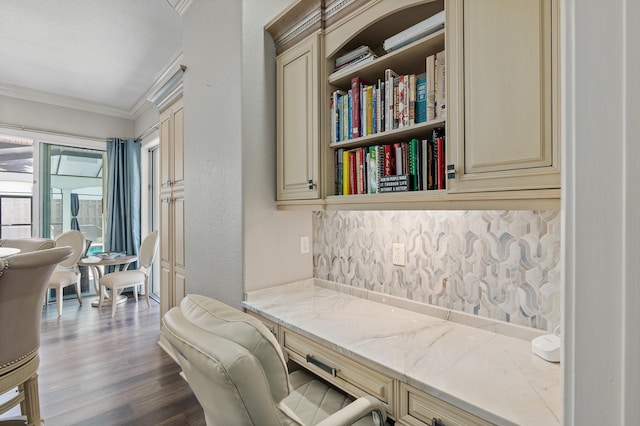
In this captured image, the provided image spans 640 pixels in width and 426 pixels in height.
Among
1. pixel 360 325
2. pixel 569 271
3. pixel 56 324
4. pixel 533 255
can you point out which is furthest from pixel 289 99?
pixel 56 324

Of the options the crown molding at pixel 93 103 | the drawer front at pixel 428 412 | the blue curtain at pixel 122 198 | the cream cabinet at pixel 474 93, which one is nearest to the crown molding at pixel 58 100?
the crown molding at pixel 93 103

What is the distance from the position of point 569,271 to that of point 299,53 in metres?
1.67

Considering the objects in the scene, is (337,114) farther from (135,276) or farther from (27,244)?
(135,276)

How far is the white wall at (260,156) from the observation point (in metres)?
1.79

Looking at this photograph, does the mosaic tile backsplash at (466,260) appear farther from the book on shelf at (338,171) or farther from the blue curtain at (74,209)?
the blue curtain at (74,209)

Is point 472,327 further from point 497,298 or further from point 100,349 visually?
point 100,349

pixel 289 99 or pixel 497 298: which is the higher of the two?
pixel 289 99

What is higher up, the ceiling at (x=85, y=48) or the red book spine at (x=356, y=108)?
the ceiling at (x=85, y=48)

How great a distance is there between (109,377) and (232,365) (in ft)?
7.96

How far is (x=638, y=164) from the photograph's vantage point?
1.15 feet

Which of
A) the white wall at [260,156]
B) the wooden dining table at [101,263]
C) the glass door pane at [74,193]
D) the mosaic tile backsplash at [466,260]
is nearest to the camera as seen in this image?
the mosaic tile backsplash at [466,260]

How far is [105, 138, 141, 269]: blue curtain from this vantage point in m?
4.75

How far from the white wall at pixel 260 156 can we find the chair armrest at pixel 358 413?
96 centimetres

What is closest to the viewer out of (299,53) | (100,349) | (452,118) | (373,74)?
(452,118)
